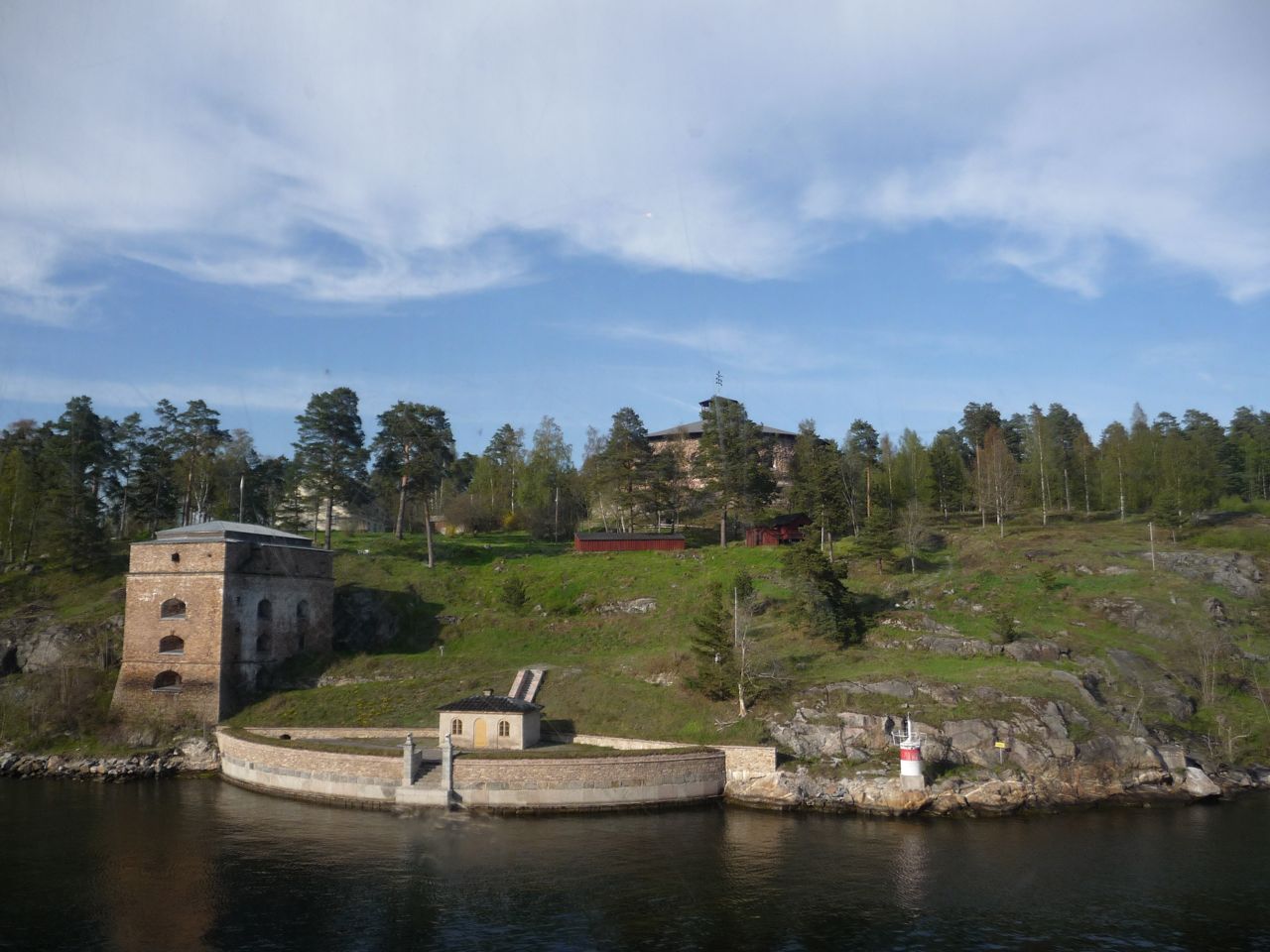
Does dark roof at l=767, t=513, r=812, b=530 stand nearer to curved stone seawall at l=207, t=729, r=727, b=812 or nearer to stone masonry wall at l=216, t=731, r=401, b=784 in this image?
curved stone seawall at l=207, t=729, r=727, b=812

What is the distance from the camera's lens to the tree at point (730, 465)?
64.4 meters

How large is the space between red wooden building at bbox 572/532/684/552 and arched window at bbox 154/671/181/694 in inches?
1132

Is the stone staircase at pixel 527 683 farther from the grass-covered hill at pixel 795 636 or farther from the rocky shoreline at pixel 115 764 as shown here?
the rocky shoreline at pixel 115 764

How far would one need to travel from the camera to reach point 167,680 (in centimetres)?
4275

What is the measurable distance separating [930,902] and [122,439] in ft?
222

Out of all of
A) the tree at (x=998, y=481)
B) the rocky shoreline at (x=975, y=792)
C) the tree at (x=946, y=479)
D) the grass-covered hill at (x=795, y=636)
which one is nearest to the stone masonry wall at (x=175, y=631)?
the grass-covered hill at (x=795, y=636)

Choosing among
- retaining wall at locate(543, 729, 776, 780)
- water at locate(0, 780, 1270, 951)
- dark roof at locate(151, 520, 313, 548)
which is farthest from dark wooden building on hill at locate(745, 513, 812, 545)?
water at locate(0, 780, 1270, 951)

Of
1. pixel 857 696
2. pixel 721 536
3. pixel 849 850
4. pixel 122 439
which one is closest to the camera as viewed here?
pixel 849 850

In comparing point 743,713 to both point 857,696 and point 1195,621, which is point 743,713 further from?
point 1195,621

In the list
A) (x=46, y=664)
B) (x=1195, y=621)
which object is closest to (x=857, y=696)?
(x=1195, y=621)

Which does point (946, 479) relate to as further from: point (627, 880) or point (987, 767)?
point (627, 880)

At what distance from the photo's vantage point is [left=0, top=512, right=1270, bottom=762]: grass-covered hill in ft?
122

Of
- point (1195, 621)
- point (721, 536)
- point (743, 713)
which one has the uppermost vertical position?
point (721, 536)

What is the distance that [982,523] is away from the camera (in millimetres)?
71250
